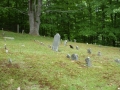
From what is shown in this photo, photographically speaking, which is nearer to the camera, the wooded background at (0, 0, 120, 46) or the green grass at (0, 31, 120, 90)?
the green grass at (0, 31, 120, 90)

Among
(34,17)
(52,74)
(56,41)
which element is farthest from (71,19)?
(52,74)

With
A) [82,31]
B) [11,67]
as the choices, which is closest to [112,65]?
[11,67]

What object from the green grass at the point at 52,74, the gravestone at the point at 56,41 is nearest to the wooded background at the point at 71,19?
the gravestone at the point at 56,41

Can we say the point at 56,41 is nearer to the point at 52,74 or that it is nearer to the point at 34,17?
the point at 52,74

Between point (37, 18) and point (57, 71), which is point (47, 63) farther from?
point (37, 18)

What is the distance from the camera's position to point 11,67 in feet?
30.8

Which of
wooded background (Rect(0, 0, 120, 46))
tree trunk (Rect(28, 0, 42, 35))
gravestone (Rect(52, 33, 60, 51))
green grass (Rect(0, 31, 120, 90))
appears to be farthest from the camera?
A: wooded background (Rect(0, 0, 120, 46))

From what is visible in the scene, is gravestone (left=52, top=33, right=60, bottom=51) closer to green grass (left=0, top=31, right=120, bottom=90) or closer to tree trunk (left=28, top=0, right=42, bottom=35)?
green grass (left=0, top=31, right=120, bottom=90)

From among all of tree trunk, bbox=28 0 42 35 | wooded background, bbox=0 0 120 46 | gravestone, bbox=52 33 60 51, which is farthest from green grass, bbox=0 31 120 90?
wooded background, bbox=0 0 120 46

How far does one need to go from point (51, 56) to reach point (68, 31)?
22.6m

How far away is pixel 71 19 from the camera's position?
3281 cm

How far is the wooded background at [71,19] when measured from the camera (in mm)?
28297

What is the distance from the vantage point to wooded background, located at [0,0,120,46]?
92.8ft

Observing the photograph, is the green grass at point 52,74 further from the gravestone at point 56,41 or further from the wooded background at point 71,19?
the wooded background at point 71,19
